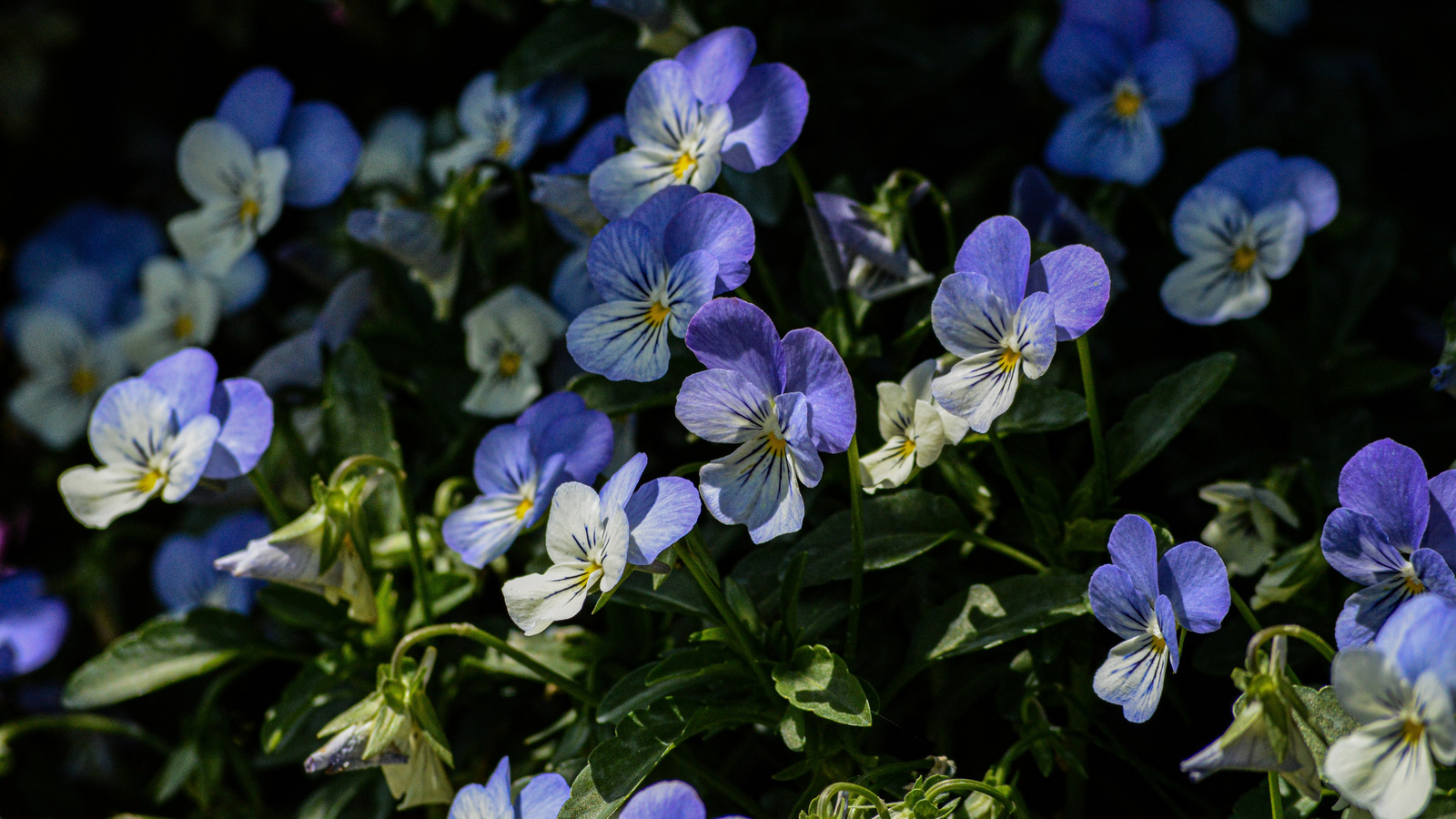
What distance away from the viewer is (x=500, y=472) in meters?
1.02

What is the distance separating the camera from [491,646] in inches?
37.0

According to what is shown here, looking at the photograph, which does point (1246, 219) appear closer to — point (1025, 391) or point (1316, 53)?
point (1025, 391)

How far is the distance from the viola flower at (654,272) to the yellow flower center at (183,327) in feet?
2.80

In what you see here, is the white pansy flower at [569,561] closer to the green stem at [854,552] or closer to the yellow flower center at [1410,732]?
the green stem at [854,552]

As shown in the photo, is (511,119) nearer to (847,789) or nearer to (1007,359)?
(1007,359)

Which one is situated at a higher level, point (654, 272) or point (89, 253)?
point (654, 272)

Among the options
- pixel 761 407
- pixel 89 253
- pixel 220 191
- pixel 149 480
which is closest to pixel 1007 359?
pixel 761 407

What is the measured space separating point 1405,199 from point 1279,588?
35.2 inches

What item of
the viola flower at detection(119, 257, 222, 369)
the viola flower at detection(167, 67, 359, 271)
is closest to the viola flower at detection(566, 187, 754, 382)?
Result: the viola flower at detection(167, 67, 359, 271)

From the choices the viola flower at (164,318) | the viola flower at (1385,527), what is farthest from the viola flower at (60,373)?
the viola flower at (1385,527)

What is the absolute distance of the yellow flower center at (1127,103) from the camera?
126cm

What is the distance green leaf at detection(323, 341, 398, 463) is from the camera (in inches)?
46.8

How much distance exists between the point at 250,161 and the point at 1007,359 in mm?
966

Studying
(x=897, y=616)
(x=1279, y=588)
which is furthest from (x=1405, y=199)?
(x=897, y=616)
